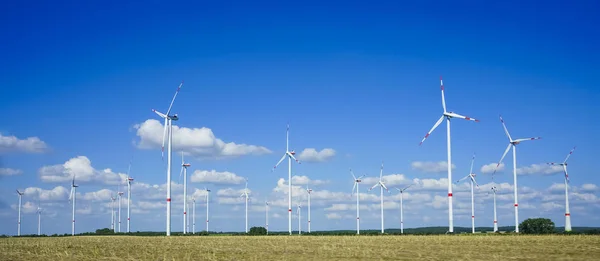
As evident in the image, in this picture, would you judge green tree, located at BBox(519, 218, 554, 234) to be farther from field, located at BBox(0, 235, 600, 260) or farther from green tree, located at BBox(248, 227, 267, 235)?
field, located at BBox(0, 235, 600, 260)

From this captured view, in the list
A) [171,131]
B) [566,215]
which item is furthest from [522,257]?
[566,215]

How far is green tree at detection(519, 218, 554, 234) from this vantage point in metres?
134

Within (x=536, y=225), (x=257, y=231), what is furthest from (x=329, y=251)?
(x=257, y=231)

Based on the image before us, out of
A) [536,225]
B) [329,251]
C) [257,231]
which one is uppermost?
[329,251]

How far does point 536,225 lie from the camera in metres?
136

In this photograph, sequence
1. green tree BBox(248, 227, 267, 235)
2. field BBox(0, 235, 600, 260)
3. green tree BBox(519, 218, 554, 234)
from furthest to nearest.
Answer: green tree BBox(248, 227, 267, 235) < green tree BBox(519, 218, 554, 234) < field BBox(0, 235, 600, 260)

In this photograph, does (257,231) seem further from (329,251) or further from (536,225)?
(329,251)

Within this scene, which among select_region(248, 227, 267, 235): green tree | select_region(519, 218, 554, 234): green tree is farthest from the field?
select_region(248, 227, 267, 235): green tree

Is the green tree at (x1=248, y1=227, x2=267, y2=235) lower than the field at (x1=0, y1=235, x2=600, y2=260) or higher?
lower

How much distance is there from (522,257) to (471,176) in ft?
411

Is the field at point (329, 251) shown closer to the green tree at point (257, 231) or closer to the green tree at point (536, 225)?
the green tree at point (536, 225)

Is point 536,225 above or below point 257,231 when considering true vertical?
above

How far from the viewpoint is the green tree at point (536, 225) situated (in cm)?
13425

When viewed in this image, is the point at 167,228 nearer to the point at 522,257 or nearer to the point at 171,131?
the point at 171,131
